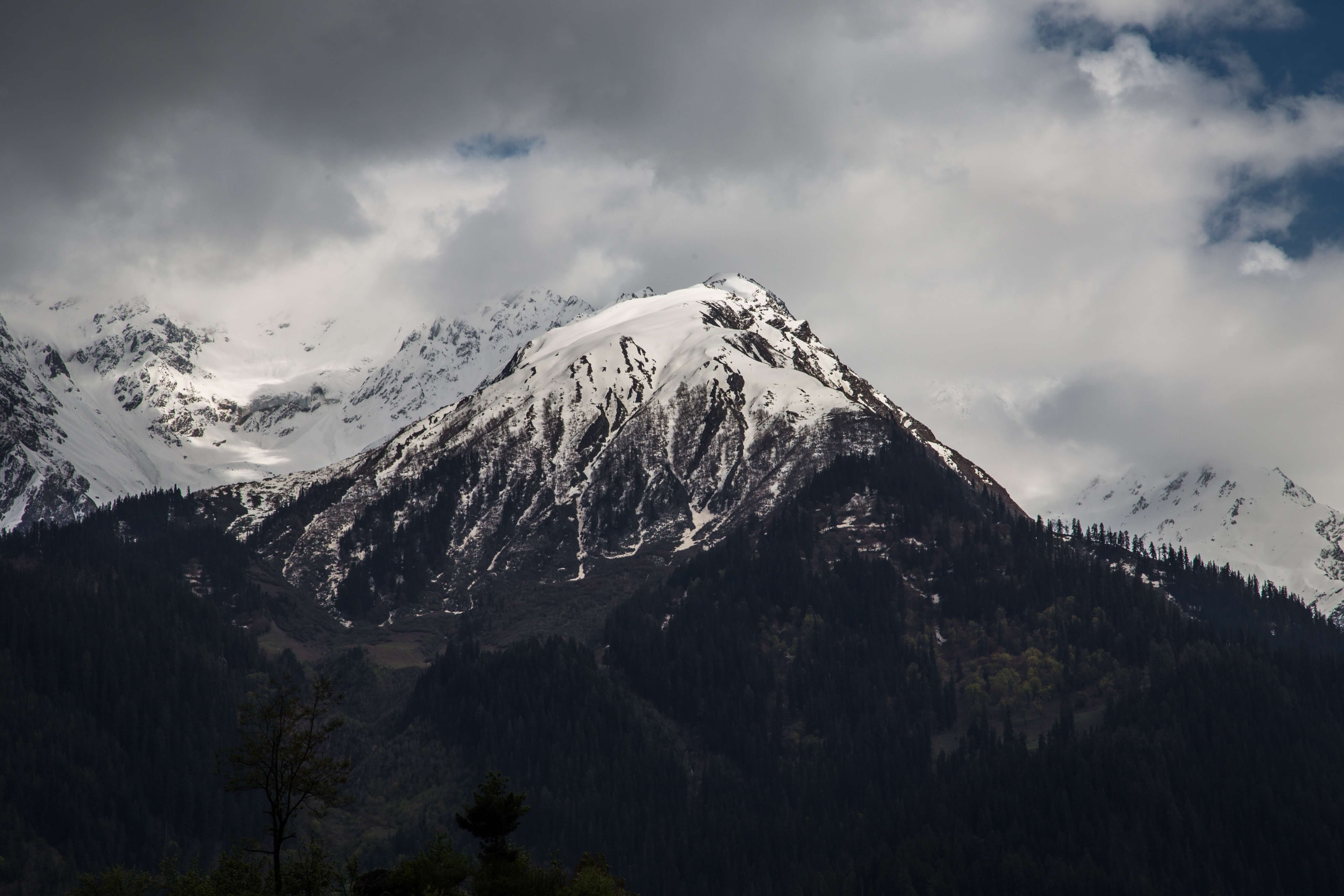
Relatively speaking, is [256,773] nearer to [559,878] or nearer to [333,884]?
[333,884]

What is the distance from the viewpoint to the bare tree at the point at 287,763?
11812cm

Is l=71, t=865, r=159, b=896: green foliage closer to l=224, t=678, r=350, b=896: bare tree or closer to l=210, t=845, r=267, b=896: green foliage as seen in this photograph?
l=210, t=845, r=267, b=896: green foliage

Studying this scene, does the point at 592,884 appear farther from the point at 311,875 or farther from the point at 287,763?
the point at 287,763

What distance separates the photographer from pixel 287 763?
389 feet

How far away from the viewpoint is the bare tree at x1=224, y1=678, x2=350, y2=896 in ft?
388

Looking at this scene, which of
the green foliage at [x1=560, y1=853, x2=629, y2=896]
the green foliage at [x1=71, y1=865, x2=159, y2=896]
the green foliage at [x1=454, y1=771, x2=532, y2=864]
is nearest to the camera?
the green foliage at [x1=454, y1=771, x2=532, y2=864]

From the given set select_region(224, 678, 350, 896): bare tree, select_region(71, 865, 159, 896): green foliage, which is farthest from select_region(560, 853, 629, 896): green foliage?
select_region(71, 865, 159, 896): green foliage

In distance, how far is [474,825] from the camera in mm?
127625

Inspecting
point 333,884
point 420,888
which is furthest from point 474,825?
point 333,884

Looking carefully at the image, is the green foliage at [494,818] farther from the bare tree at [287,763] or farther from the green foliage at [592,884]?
the bare tree at [287,763]

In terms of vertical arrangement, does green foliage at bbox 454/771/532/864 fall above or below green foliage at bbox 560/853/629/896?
above

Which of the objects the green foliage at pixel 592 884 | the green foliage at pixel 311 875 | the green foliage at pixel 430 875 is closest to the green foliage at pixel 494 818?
the green foliage at pixel 430 875

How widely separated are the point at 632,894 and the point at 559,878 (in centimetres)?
2191

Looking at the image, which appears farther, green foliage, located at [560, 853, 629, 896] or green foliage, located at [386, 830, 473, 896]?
green foliage, located at [560, 853, 629, 896]
